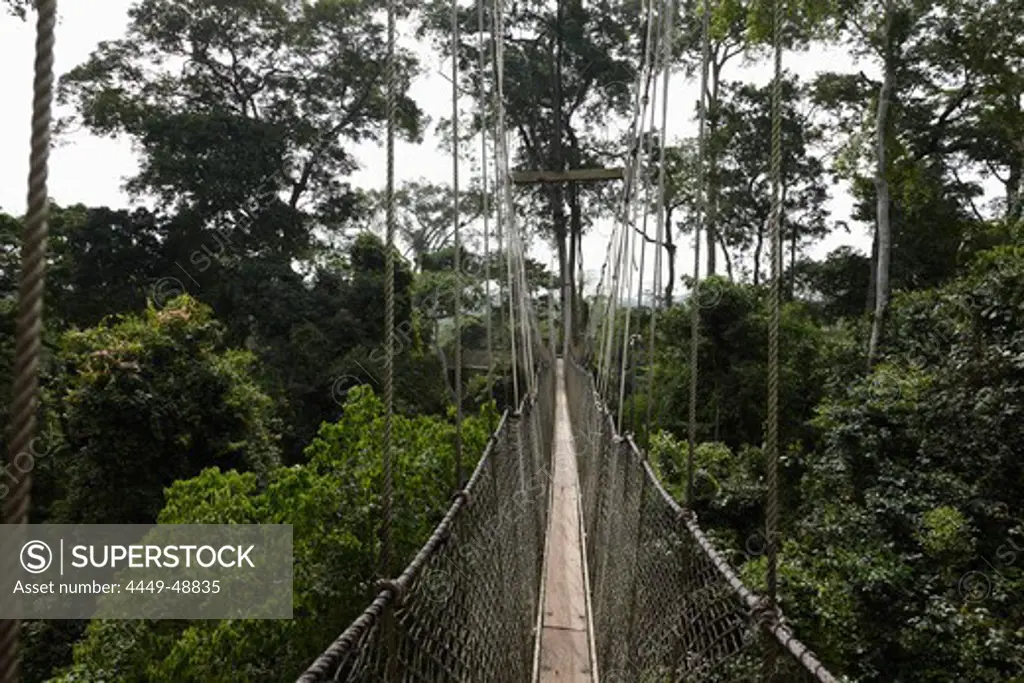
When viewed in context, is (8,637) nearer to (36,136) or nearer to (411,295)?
(36,136)

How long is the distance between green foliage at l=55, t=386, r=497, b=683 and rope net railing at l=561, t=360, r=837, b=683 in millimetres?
762

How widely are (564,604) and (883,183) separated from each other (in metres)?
5.09

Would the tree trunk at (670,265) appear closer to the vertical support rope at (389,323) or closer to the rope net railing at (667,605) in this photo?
the rope net railing at (667,605)

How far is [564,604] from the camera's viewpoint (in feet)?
9.18

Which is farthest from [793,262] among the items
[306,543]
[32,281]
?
[32,281]

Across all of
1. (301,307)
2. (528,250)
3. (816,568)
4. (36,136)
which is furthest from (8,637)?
(528,250)

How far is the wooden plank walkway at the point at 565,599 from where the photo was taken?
221cm

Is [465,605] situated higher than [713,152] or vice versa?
[713,152]

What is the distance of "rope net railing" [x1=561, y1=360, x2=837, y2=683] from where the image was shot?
109cm

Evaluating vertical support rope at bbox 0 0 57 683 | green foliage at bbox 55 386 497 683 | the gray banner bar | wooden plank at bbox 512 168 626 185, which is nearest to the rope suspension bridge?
vertical support rope at bbox 0 0 57 683

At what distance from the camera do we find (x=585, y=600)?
282 cm

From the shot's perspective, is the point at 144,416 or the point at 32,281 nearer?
the point at 32,281

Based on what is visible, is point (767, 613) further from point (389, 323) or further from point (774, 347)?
point (389, 323)

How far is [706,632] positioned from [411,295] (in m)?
6.90
